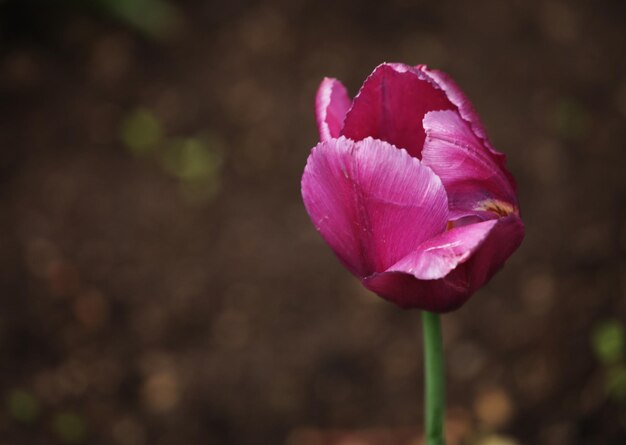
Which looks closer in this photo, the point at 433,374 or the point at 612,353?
the point at 433,374

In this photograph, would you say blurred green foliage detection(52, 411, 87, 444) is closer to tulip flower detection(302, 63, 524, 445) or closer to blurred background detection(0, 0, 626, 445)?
blurred background detection(0, 0, 626, 445)

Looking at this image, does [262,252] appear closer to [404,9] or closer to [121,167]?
[121,167]

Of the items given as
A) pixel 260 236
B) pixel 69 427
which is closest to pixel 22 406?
pixel 69 427

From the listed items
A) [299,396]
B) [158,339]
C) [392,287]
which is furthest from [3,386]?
[392,287]

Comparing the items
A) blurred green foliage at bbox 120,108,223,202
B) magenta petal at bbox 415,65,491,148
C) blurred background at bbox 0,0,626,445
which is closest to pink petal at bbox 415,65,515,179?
magenta petal at bbox 415,65,491,148

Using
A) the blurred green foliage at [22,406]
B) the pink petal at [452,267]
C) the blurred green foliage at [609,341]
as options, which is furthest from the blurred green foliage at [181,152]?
the pink petal at [452,267]

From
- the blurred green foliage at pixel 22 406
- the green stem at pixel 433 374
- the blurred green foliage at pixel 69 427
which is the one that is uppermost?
the green stem at pixel 433 374

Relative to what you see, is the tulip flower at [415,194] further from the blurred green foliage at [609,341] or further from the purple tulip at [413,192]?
the blurred green foliage at [609,341]

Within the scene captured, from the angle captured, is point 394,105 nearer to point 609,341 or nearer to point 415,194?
point 415,194
